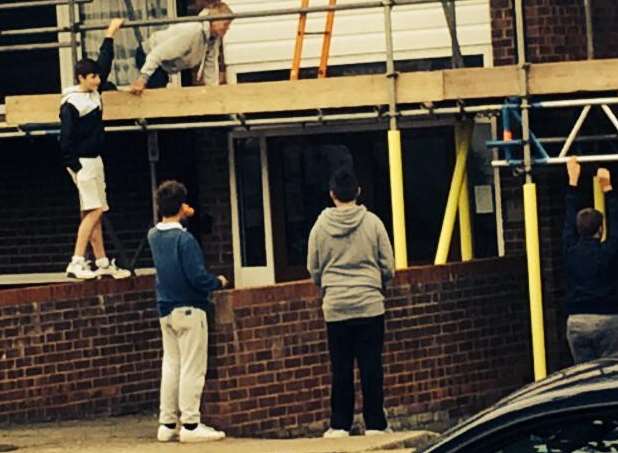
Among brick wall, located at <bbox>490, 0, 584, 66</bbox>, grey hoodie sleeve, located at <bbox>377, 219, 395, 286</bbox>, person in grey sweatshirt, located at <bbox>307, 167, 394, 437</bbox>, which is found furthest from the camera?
brick wall, located at <bbox>490, 0, 584, 66</bbox>

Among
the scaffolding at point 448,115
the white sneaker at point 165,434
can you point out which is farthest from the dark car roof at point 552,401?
the scaffolding at point 448,115

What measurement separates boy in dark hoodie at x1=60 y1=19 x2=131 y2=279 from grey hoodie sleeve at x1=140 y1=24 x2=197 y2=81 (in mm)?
933

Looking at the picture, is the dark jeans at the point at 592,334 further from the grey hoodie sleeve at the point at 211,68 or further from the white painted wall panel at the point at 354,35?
the grey hoodie sleeve at the point at 211,68

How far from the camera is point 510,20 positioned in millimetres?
17344

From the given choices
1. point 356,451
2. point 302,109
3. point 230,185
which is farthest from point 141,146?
point 356,451

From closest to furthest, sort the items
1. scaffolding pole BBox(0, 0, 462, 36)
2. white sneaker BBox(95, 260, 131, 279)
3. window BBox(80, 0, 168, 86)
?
white sneaker BBox(95, 260, 131, 279) < scaffolding pole BBox(0, 0, 462, 36) < window BBox(80, 0, 168, 86)

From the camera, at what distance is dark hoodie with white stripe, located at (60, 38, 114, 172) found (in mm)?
15234

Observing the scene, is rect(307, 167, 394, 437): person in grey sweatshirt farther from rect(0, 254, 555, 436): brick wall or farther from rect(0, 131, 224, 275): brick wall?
rect(0, 131, 224, 275): brick wall

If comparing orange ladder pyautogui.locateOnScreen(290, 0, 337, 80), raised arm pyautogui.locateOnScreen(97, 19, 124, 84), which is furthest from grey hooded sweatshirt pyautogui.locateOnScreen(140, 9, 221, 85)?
raised arm pyautogui.locateOnScreen(97, 19, 124, 84)

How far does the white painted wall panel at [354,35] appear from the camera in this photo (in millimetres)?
17500

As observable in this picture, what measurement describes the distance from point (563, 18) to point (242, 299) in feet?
16.8

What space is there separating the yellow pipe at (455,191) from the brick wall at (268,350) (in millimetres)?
562

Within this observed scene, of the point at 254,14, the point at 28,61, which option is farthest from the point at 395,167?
the point at 28,61

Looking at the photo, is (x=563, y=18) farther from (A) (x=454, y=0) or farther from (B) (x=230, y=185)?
(B) (x=230, y=185)
